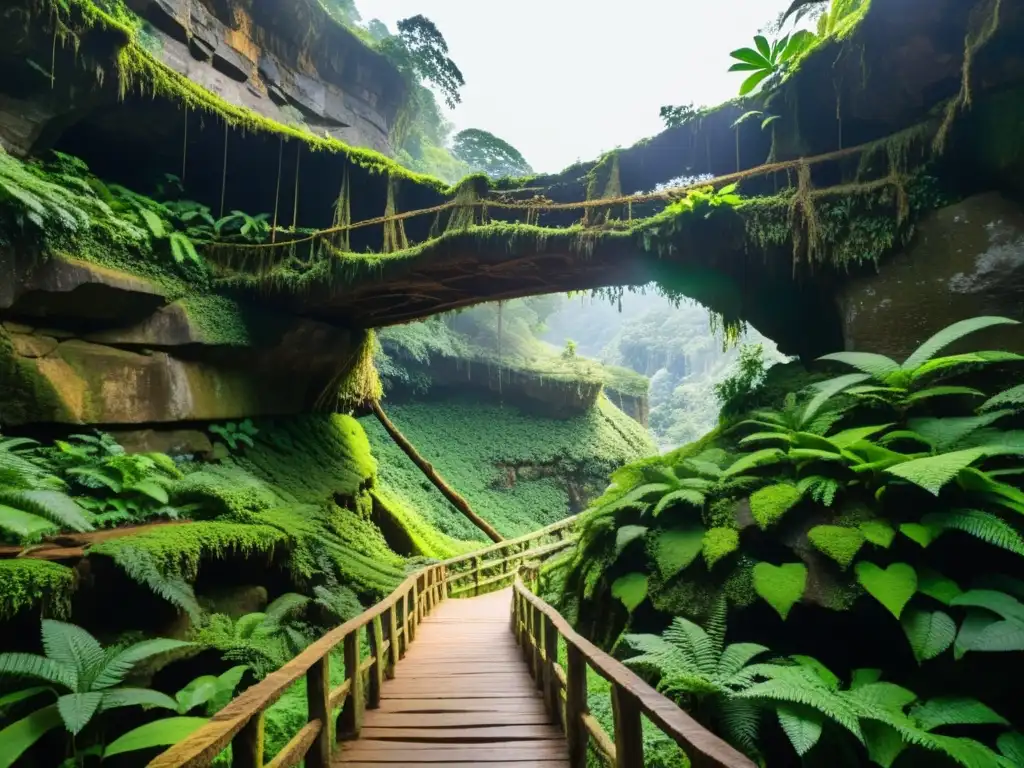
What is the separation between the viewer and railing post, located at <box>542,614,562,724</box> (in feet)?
13.3

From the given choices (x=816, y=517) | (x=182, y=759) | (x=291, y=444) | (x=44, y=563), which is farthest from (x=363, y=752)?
(x=291, y=444)

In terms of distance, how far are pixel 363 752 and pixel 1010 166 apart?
850 centimetres

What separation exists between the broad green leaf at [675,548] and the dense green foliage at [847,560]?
0.02 m

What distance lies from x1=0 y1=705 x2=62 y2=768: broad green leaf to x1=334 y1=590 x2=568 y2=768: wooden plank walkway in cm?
159

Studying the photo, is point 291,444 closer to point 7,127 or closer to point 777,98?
point 7,127

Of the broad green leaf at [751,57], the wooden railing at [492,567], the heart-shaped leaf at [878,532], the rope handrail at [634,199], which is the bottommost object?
the wooden railing at [492,567]

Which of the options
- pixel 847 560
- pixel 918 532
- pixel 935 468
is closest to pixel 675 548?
pixel 847 560

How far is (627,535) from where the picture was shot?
5.16 metres

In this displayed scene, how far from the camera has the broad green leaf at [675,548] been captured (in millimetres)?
4734

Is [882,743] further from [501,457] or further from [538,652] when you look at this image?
[501,457]

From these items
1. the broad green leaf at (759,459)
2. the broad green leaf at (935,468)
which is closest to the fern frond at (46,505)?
the broad green leaf at (759,459)

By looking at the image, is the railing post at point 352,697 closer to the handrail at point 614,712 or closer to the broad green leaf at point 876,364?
the handrail at point 614,712

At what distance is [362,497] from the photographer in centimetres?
1155

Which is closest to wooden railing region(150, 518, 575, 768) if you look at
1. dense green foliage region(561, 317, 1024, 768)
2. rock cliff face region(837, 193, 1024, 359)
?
dense green foliage region(561, 317, 1024, 768)
